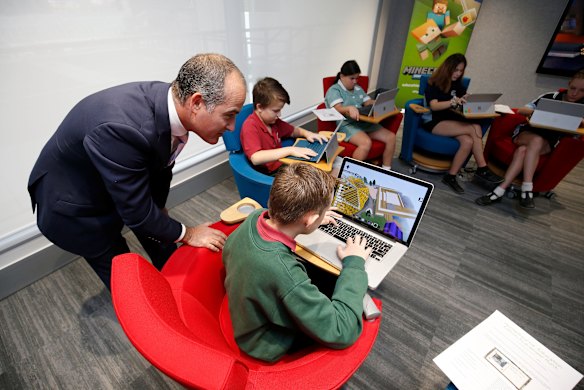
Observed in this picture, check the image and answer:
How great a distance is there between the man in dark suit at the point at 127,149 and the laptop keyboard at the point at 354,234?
50 centimetres

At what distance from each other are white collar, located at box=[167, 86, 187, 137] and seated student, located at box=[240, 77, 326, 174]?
30.9 inches

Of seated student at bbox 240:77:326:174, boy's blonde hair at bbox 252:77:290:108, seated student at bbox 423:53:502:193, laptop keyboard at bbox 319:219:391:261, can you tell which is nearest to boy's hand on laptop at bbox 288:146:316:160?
seated student at bbox 240:77:326:174

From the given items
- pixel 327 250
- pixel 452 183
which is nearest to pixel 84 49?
pixel 327 250

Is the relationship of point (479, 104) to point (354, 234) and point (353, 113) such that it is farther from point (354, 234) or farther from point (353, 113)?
point (354, 234)

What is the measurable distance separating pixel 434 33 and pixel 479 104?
8.63ft

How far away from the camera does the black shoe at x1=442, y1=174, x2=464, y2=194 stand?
9.87 feet

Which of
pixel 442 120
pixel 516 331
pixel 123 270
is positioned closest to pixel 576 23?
pixel 442 120

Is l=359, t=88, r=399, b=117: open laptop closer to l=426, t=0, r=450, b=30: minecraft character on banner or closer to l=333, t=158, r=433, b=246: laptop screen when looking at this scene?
l=333, t=158, r=433, b=246: laptop screen

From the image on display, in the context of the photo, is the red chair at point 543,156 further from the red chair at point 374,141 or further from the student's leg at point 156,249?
the student's leg at point 156,249

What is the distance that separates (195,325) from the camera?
2.75ft

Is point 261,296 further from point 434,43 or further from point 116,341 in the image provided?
point 434,43

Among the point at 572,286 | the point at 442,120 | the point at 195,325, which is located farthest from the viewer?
the point at 442,120

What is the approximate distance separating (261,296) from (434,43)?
217 inches

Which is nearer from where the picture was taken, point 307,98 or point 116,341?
point 116,341
